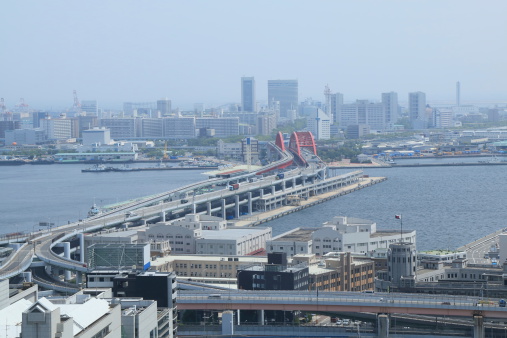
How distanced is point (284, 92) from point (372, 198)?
1713 inches

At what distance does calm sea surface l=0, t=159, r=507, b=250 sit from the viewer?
17406 mm

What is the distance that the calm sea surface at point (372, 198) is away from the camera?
1741cm

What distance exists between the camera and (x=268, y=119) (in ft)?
159

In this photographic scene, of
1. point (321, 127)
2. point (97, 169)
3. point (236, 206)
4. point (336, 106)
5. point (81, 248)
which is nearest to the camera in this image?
point (81, 248)

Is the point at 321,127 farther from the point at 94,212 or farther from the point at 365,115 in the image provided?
the point at 94,212

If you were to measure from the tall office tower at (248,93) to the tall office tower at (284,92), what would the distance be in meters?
1.61

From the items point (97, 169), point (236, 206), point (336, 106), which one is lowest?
point (97, 169)

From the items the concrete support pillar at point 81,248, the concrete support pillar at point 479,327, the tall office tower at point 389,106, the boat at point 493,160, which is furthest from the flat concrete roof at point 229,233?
the tall office tower at point 389,106

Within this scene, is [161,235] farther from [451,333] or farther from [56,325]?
[56,325]

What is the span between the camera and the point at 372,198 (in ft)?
73.2

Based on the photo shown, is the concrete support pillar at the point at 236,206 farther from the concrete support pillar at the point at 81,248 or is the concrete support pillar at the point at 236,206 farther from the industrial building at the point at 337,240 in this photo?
the industrial building at the point at 337,240

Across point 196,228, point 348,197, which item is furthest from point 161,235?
point 348,197

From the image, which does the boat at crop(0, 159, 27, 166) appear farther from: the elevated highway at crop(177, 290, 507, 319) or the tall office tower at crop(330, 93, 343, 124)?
the elevated highway at crop(177, 290, 507, 319)

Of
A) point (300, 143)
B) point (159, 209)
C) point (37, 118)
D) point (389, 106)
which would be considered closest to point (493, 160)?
point (300, 143)
